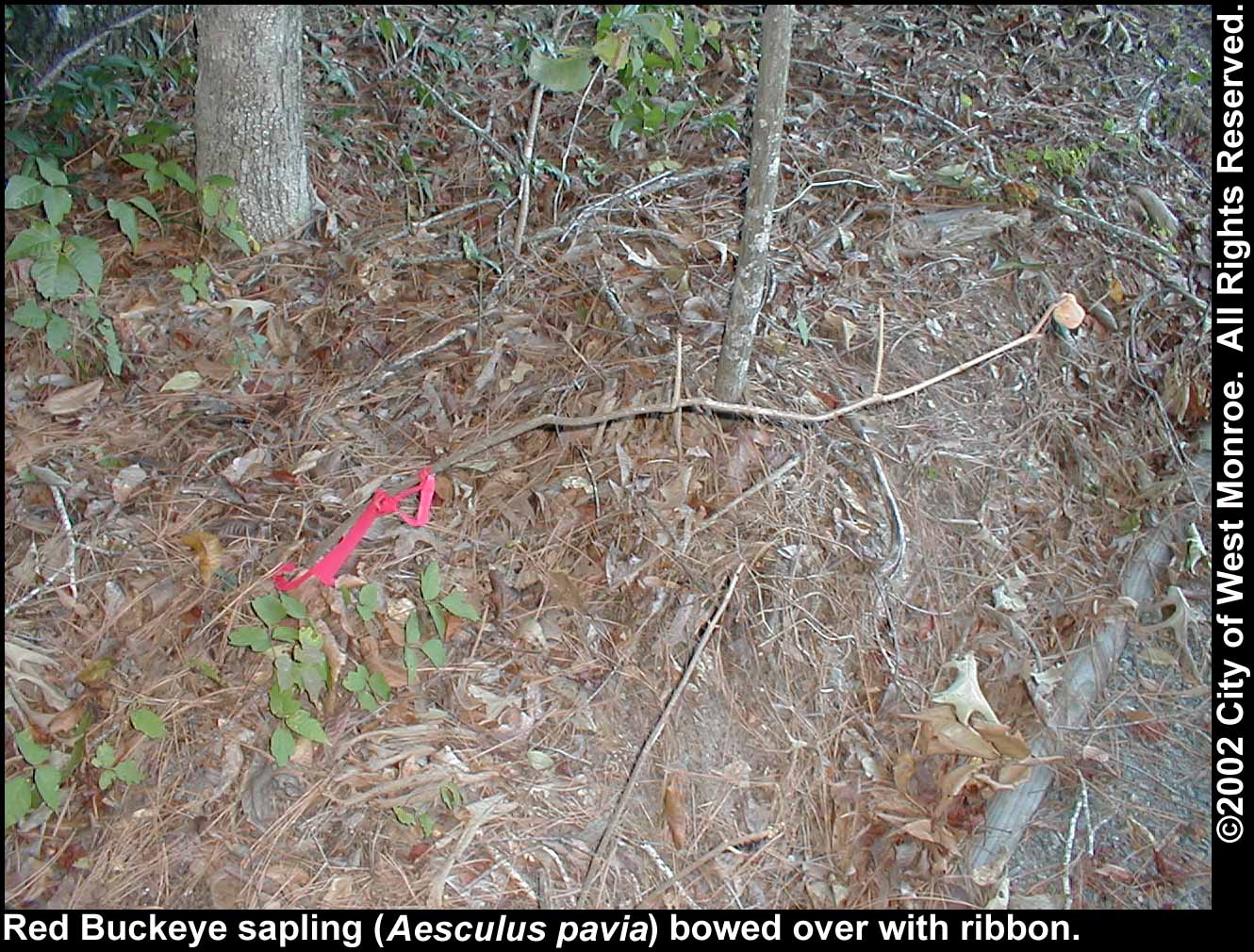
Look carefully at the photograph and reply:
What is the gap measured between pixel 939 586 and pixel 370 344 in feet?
6.06

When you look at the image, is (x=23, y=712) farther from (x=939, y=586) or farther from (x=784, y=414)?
(x=939, y=586)

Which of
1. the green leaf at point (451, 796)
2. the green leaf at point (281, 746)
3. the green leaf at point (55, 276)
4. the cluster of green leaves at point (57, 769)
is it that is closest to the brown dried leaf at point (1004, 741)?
the green leaf at point (451, 796)

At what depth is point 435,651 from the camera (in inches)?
88.6

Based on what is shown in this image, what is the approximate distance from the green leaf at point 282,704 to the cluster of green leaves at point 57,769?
0.25m

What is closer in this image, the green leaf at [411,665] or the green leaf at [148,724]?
the green leaf at [148,724]

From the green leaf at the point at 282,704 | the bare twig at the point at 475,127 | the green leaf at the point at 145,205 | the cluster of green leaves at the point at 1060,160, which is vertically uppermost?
the cluster of green leaves at the point at 1060,160

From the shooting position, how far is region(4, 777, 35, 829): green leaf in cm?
200

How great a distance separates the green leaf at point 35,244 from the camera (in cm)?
245

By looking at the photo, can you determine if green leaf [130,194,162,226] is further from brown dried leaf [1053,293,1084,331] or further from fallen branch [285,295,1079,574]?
brown dried leaf [1053,293,1084,331]

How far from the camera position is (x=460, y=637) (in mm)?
2355

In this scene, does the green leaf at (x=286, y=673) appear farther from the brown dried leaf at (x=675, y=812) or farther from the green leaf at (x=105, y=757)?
the brown dried leaf at (x=675, y=812)

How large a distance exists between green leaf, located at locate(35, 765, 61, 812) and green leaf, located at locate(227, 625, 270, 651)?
17.6 inches
